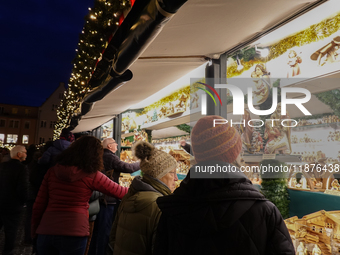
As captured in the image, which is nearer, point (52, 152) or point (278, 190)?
point (278, 190)

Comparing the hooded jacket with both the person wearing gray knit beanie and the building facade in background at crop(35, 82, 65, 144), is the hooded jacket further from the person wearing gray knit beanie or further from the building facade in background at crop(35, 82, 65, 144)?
the building facade in background at crop(35, 82, 65, 144)

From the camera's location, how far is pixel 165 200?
4.17 ft

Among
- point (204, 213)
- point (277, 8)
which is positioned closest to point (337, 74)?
point (277, 8)

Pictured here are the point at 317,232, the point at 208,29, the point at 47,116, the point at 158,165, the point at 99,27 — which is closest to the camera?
the point at 317,232

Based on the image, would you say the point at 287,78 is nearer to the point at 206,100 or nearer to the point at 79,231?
the point at 206,100

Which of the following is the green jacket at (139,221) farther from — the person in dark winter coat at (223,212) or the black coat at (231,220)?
the black coat at (231,220)

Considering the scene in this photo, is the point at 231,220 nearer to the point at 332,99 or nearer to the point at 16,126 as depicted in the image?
the point at 332,99

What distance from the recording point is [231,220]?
40.7 inches

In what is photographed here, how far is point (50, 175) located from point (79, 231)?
593mm

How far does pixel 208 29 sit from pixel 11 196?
4026mm

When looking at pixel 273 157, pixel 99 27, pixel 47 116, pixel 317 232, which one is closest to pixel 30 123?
pixel 47 116

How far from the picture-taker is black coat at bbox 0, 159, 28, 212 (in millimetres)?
4262

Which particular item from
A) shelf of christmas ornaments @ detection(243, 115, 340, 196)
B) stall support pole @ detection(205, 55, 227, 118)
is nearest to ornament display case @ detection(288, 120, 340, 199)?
shelf of christmas ornaments @ detection(243, 115, 340, 196)

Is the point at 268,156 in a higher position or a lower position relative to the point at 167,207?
higher
